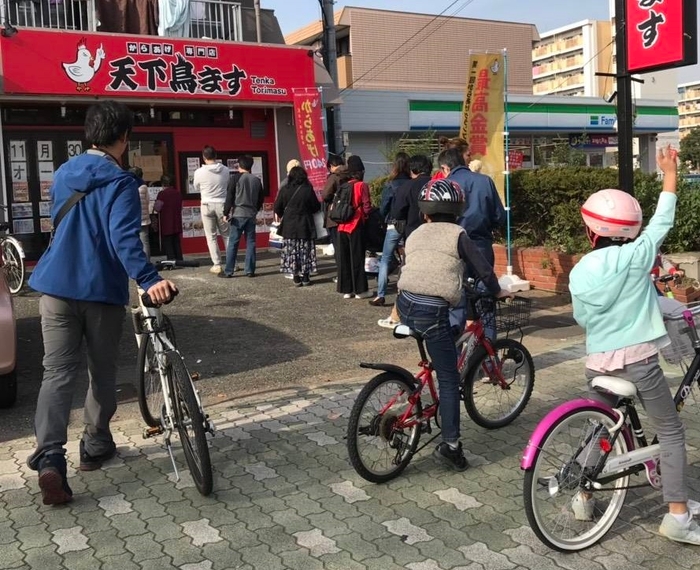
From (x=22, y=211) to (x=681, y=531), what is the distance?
456 inches

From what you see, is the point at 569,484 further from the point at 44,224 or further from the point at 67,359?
the point at 44,224

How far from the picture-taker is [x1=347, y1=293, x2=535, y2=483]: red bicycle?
13.4 feet

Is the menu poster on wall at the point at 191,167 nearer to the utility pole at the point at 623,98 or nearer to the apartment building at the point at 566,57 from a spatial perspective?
the utility pole at the point at 623,98

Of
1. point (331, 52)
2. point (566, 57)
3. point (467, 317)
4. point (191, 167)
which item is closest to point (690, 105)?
point (566, 57)

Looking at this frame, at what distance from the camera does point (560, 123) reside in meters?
29.1

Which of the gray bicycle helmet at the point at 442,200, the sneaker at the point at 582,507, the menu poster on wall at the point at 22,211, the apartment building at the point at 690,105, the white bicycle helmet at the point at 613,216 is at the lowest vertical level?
the sneaker at the point at 582,507

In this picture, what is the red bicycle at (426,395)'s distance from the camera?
4090mm

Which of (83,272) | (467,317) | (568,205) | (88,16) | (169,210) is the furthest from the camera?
(88,16)

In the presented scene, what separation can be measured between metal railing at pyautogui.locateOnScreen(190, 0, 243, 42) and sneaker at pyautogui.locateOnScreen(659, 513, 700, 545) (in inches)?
504

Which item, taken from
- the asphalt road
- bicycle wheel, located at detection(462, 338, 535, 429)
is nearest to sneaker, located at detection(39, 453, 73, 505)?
the asphalt road

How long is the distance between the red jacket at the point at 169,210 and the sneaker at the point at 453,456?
884 centimetres

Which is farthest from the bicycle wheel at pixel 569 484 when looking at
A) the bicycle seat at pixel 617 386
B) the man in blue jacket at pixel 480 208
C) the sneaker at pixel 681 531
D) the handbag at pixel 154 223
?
the handbag at pixel 154 223

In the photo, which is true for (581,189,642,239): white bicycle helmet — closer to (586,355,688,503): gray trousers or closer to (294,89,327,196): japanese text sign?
(586,355,688,503): gray trousers

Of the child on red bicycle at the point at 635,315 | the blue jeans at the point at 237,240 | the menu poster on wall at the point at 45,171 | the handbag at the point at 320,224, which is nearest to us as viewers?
the child on red bicycle at the point at 635,315
